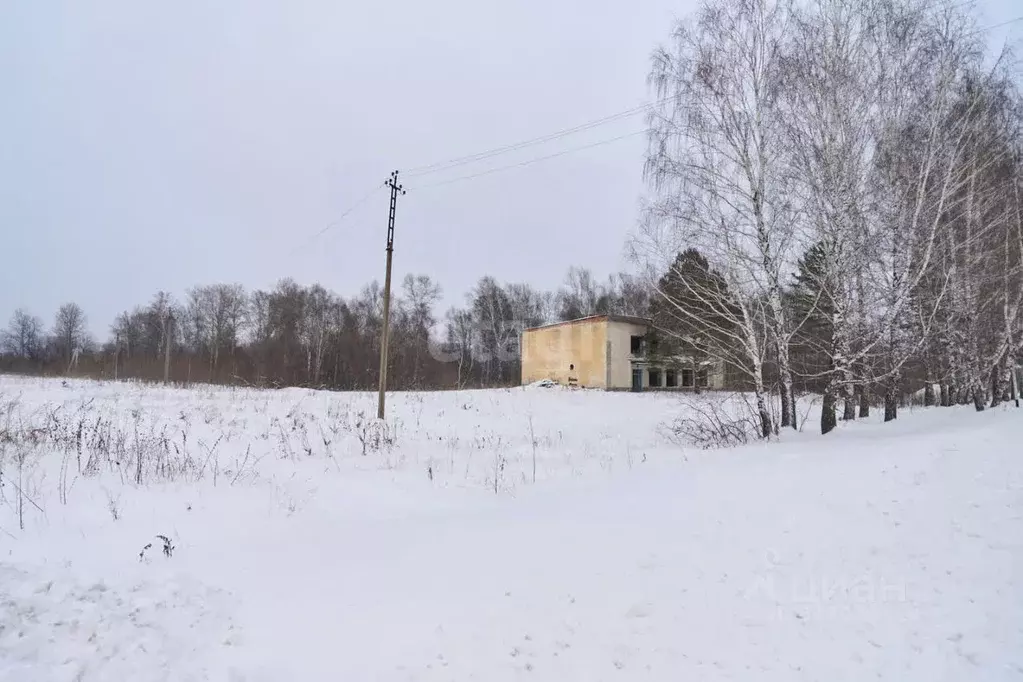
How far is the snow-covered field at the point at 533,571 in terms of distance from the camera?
2.87m

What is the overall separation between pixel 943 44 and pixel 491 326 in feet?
174

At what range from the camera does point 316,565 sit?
160 inches

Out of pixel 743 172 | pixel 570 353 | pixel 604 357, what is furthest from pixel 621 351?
pixel 743 172

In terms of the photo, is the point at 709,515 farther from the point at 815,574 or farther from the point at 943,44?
the point at 943,44

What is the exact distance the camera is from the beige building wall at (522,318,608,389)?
35.1 metres

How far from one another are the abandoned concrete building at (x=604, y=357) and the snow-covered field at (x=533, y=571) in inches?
1072

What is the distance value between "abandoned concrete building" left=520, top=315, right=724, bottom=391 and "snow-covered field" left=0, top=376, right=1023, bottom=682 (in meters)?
27.2

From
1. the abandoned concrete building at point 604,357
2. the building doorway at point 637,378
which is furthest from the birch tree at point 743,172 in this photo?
the building doorway at point 637,378

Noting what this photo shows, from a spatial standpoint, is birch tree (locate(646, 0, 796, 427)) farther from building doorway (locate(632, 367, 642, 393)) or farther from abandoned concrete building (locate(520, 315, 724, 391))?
building doorway (locate(632, 367, 642, 393))

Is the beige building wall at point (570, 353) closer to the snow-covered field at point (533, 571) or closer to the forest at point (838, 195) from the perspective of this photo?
the forest at point (838, 195)

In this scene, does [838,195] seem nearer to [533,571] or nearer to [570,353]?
[533,571]

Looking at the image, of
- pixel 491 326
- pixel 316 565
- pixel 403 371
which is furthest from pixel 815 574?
pixel 491 326

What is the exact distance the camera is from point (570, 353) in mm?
37500

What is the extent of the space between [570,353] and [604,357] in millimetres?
3279
